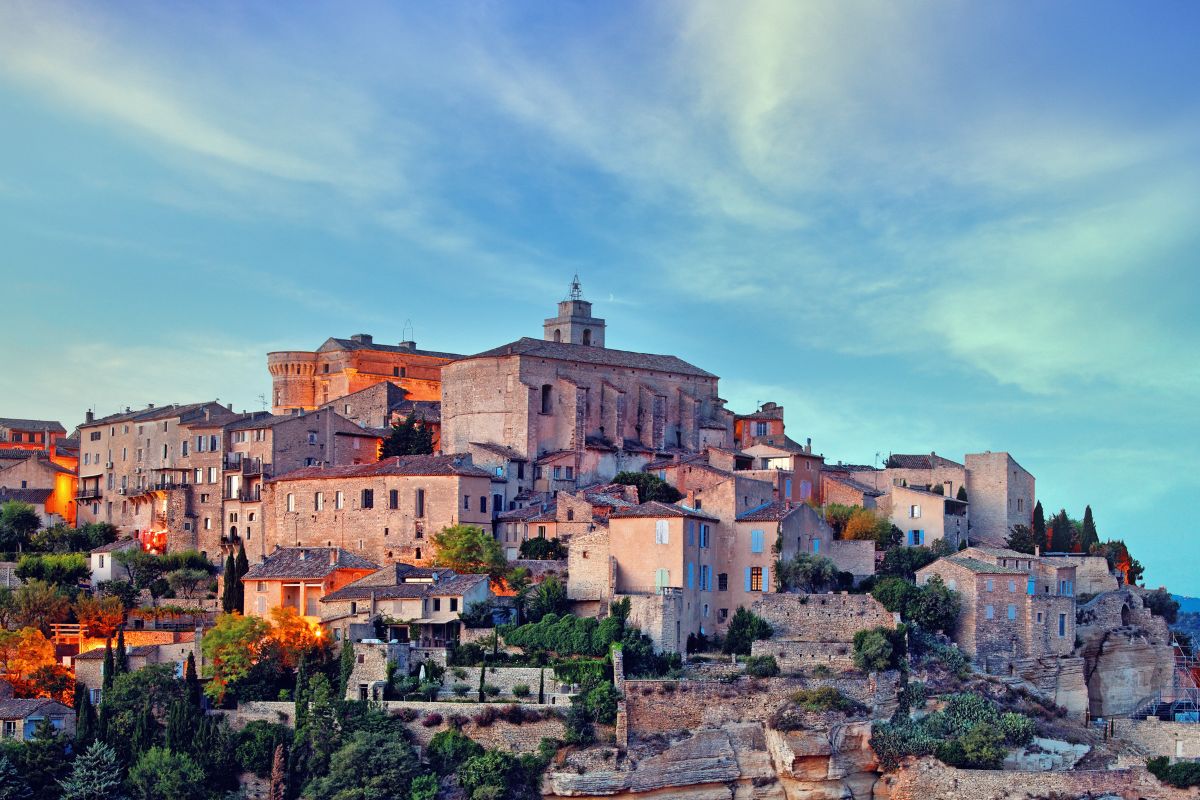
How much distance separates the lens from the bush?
174 ft

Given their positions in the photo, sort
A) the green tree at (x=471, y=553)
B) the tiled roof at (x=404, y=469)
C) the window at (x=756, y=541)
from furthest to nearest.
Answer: the tiled roof at (x=404, y=469)
the green tree at (x=471, y=553)
the window at (x=756, y=541)

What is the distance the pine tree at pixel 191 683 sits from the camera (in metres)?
52.9

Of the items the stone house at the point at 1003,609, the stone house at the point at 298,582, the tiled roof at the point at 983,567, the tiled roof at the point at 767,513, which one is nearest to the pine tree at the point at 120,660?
the stone house at the point at 298,582

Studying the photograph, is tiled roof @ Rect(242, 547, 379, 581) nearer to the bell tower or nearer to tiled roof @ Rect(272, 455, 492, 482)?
tiled roof @ Rect(272, 455, 492, 482)

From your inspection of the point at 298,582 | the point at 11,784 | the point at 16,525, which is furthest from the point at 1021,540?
the point at 16,525

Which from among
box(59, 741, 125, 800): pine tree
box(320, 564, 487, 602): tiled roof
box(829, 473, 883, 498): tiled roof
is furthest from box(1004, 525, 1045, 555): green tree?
box(59, 741, 125, 800): pine tree

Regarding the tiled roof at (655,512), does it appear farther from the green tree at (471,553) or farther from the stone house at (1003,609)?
the stone house at (1003,609)

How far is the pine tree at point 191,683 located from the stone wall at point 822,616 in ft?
58.7

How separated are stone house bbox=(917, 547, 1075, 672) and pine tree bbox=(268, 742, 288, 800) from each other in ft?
73.1

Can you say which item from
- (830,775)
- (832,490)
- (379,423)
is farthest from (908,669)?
(379,423)

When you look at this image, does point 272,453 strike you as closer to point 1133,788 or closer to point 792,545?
point 792,545

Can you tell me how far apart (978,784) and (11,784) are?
27924 millimetres

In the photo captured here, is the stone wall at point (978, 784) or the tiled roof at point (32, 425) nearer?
the stone wall at point (978, 784)

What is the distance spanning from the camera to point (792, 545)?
58188 millimetres
